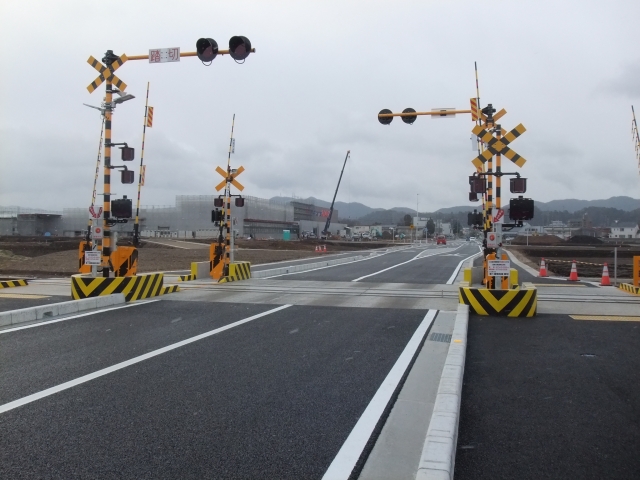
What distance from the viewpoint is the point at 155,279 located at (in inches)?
528

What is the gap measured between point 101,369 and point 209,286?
9.58 m

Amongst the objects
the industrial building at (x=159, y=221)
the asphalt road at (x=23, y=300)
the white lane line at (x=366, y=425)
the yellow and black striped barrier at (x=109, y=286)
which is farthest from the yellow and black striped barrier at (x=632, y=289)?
the industrial building at (x=159, y=221)

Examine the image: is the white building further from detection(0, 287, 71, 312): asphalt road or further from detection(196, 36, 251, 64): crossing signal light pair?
detection(0, 287, 71, 312): asphalt road

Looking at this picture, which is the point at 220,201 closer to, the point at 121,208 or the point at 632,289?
the point at 121,208

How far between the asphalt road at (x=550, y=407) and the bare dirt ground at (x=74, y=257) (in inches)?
818

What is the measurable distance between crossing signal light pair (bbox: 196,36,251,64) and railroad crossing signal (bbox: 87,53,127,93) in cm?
281

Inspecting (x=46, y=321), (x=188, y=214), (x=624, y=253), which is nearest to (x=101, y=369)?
(x=46, y=321)

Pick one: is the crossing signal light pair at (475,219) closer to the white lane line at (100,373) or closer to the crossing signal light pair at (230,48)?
the crossing signal light pair at (230,48)

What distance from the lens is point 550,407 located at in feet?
17.0

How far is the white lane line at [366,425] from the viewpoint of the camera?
378cm

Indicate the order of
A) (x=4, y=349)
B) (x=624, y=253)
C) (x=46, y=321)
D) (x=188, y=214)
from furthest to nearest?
(x=188, y=214)
(x=624, y=253)
(x=46, y=321)
(x=4, y=349)

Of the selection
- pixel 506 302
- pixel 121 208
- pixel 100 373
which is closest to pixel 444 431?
pixel 100 373

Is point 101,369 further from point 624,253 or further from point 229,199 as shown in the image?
point 624,253

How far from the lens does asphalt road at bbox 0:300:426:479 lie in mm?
3918
